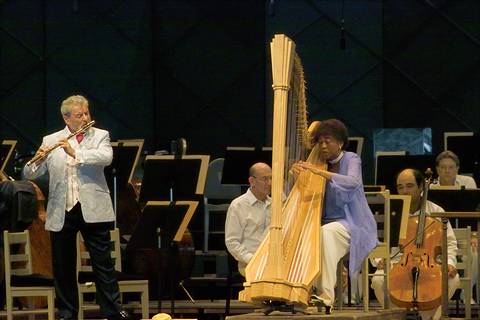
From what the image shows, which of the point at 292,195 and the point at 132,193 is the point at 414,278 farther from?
the point at 132,193

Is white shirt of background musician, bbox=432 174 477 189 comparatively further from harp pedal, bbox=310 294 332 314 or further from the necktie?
harp pedal, bbox=310 294 332 314

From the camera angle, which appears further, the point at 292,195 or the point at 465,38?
the point at 465,38

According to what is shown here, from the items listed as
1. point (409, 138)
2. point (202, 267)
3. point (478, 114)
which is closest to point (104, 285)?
point (202, 267)

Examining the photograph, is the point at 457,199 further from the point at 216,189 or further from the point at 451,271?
the point at 216,189

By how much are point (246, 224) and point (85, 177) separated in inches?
49.8

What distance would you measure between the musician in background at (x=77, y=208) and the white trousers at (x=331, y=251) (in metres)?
1.67

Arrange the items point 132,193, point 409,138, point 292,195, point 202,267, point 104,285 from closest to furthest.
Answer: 1. point 292,195
2. point 104,285
3. point 132,193
4. point 202,267
5. point 409,138

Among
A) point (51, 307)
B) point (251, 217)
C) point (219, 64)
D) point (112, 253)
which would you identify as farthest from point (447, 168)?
point (219, 64)

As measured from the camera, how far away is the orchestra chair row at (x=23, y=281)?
845 centimetres

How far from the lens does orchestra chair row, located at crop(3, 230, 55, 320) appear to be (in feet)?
27.7

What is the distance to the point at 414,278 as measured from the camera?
8.59 meters

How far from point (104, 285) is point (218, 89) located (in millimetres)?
6813

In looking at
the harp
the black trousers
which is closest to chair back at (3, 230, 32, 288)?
the black trousers

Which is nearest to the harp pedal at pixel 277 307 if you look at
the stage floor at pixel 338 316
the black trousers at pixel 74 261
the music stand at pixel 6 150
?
the stage floor at pixel 338 316
